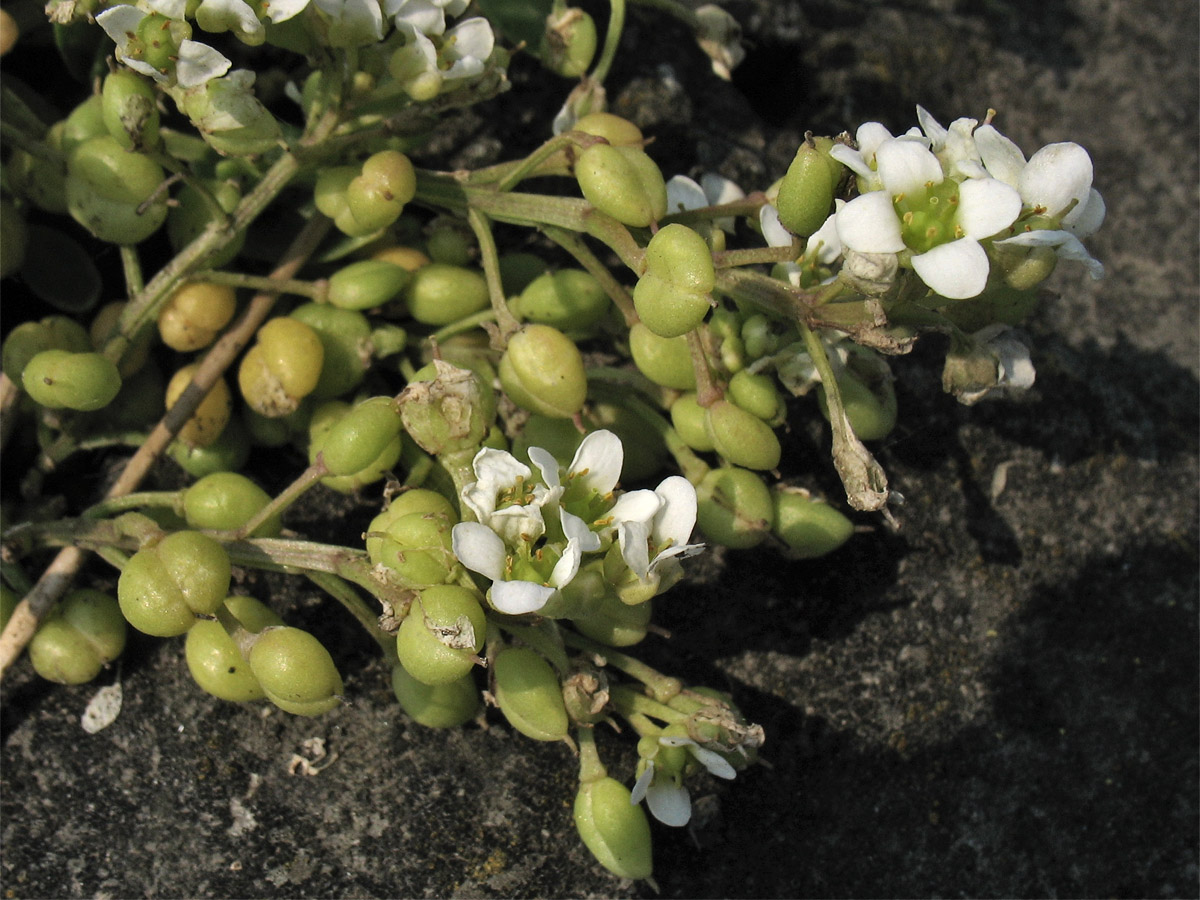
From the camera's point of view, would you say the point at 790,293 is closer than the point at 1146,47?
Yes

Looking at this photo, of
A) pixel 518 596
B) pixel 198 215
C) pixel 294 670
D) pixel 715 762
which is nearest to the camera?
pixel 518 596

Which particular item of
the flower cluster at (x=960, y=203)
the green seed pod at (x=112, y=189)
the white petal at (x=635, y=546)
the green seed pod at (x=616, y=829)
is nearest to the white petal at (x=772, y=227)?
the flower cluster at (x=960, y=203)

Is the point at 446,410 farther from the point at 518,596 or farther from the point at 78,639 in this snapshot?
the point at 78,639

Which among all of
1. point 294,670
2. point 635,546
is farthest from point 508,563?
point 294,670

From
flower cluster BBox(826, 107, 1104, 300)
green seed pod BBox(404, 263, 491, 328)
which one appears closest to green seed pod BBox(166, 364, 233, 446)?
green seed pod BBox(404, 263, 491, 328)

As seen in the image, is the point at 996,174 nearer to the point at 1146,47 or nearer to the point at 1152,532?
the point at 1152,532

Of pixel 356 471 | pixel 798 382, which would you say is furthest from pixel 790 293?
pixel 356 471
